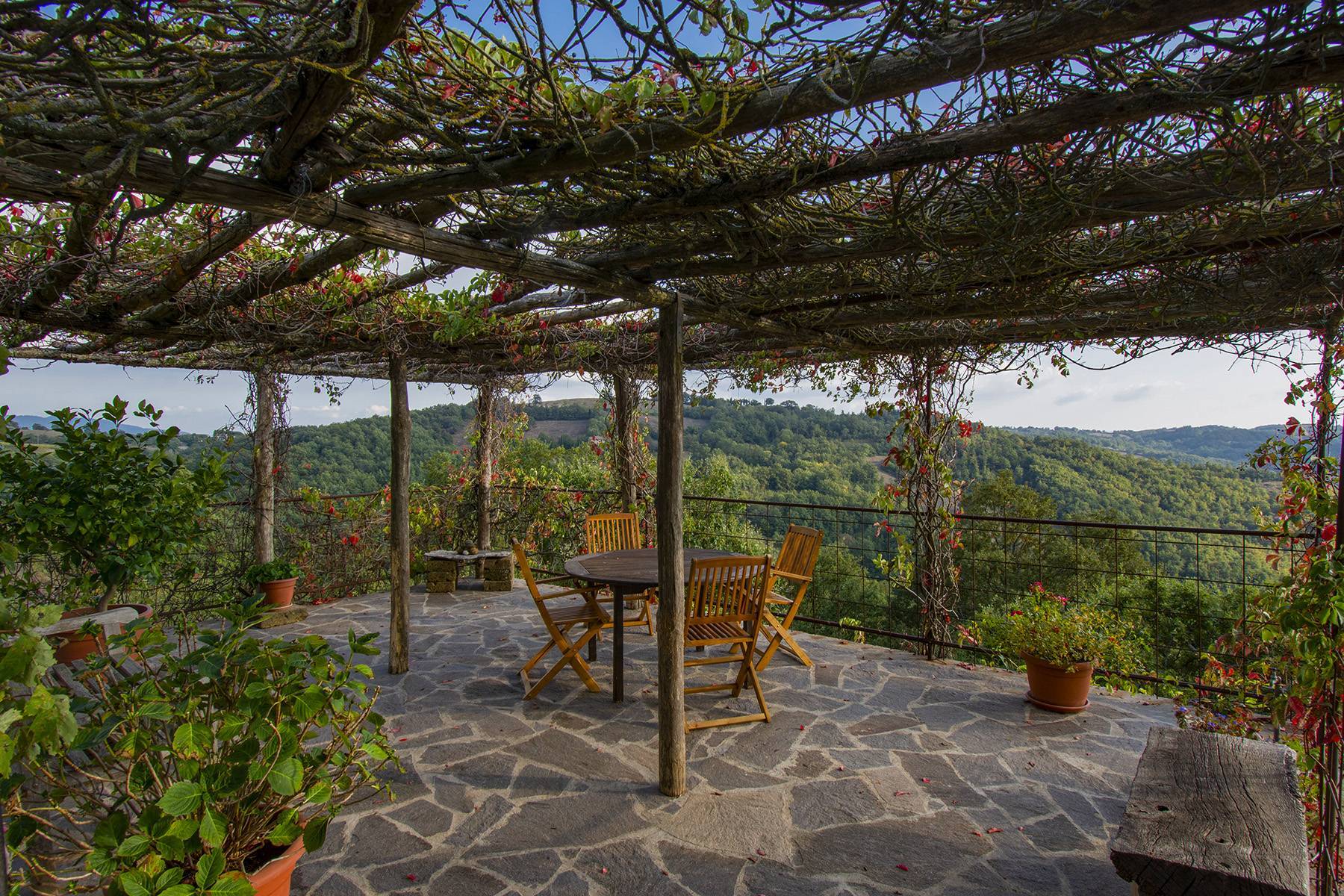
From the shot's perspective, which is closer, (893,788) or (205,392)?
(893,788)

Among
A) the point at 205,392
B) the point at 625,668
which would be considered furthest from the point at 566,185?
the point at 205,392

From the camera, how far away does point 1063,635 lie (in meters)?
3.81

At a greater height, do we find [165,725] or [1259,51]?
[1259,51]

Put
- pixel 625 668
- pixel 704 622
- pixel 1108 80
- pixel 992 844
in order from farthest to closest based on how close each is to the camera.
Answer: pixel 625 668 < pixel 704 622 < pixel 992 844 < pixel 1108 80

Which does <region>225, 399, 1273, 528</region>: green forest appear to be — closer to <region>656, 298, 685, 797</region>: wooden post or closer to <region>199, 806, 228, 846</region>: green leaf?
<region>656, 298, 685, 797</region>: wooden post

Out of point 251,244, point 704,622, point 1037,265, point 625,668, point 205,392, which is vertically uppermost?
point 251,244

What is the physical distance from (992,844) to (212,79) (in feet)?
10.6

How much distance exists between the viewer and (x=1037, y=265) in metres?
2.79

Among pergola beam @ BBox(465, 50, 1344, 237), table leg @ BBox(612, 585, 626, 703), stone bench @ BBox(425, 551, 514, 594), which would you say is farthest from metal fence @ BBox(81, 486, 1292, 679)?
pergola beam @ BBox(465, 50, 1344, 237)

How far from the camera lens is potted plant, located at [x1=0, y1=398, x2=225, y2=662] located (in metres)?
3.54

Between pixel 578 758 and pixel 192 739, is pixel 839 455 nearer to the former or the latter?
pixel 578 758

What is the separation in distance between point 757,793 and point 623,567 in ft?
5.19

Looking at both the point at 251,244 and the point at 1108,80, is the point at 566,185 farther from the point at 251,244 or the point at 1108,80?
the point at 251,244

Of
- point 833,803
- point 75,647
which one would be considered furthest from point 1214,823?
point 75,647
